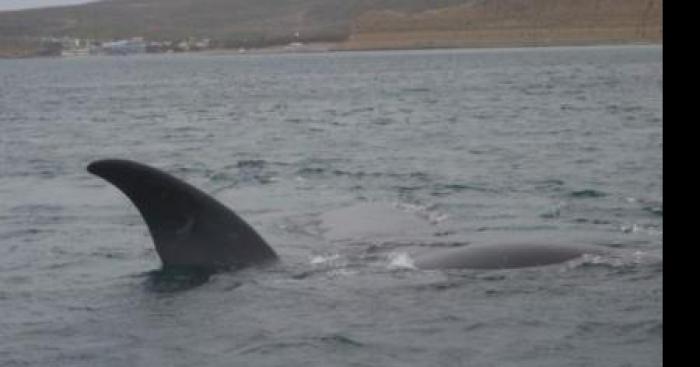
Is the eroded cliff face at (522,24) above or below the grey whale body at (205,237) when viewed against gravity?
below

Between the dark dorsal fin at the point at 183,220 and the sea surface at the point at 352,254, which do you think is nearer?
the sea surface at the point at 352,254

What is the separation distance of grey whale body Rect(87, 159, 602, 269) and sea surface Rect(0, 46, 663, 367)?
20cm

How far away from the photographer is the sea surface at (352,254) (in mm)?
7840

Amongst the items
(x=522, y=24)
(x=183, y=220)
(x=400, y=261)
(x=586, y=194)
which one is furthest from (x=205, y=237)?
(x=522, y=24)

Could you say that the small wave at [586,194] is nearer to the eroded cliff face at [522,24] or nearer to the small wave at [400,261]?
the small wave at [400,261]

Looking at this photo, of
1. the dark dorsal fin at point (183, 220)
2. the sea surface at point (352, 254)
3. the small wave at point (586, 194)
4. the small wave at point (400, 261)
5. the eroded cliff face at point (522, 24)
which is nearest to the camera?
the sea surface at point (352, 254)

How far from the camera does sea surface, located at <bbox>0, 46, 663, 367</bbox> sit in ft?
25.7

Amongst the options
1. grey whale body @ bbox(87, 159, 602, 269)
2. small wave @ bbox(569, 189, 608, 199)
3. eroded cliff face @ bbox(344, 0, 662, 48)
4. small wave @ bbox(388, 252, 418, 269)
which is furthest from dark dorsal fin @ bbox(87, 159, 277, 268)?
eroded cliff face @ bbox(344, 0, 662, 48)

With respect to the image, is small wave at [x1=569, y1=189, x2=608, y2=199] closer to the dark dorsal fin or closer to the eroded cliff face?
the dark dorsal fin

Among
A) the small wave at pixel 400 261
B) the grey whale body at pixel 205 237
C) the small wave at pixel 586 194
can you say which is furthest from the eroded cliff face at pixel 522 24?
the grey whale body at pixel 205 237

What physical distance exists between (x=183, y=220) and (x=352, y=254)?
2.11 meters

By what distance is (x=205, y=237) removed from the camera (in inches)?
380

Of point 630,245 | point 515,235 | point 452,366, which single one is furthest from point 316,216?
point 452,366

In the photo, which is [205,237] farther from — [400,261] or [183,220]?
[400,261]
